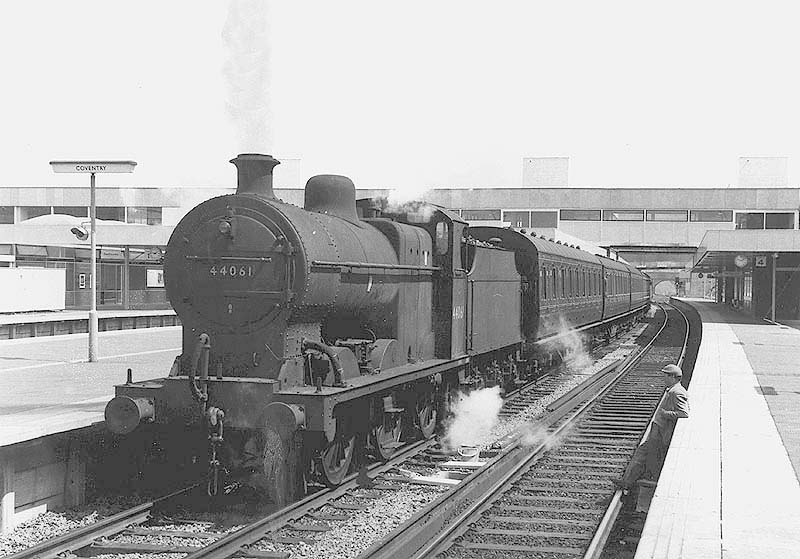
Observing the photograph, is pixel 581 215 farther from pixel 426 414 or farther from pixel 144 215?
pixel 426 414

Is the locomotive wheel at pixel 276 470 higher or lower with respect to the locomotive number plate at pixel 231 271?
lower

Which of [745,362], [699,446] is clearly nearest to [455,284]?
[699,446]

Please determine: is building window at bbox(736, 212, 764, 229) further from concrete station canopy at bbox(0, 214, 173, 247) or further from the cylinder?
the cylinder

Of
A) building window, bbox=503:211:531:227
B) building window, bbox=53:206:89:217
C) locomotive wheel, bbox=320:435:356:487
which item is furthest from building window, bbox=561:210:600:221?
locomotive wheel, bbox=320:435:356:487

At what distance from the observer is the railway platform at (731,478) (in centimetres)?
616

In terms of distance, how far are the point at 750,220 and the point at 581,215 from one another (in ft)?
32.0

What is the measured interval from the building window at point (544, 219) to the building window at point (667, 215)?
17.1 feet

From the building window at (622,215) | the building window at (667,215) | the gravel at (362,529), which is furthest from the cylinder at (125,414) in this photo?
the building window at (667,215)

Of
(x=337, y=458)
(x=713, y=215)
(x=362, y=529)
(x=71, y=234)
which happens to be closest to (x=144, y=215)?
(x=71, y=234)

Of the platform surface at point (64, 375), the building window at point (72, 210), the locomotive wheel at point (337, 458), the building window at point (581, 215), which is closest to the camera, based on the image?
the locomotive wheel at point (337, 458)

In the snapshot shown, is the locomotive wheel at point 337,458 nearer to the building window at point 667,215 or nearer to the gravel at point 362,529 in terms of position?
the gravel at point 362,529

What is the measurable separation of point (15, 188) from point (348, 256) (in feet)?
158

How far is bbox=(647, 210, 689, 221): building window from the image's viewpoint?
49.5 meters

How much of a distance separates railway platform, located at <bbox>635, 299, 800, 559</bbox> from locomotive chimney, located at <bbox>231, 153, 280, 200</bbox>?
4.52m
